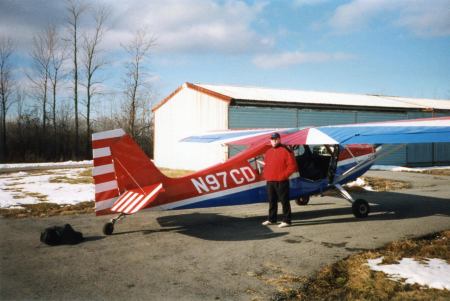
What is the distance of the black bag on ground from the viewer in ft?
21.6

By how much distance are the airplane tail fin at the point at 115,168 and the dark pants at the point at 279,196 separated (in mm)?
2491

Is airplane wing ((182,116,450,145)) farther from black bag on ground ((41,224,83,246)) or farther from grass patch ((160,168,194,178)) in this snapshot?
grass patch ((160,168,194,178))

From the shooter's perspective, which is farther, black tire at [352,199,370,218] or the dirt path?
black tire at [352,199,370,218]

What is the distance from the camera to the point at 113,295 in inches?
172

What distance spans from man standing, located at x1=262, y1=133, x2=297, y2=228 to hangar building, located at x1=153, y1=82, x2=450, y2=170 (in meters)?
12.1

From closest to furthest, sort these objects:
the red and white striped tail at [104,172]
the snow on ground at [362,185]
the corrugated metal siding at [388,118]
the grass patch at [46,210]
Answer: the red and white striped tail at [104,172] → the grass patch at [46,210] → the snow on ground at [362,185] → the corrugated metal siding at [388,118]

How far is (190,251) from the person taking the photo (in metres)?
6.22

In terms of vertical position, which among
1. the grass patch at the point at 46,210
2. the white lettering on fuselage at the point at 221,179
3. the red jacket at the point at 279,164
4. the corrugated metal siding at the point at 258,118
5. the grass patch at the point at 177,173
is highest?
the corrugated metal siding at the point at 258,118

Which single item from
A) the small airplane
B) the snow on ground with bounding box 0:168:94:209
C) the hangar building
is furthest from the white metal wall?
the small airplane

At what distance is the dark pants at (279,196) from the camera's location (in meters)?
7.98

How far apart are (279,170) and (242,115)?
13.2 meters

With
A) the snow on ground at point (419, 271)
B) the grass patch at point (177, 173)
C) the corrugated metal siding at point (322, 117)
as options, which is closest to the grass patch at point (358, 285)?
the snow on ground at point (419, 271)

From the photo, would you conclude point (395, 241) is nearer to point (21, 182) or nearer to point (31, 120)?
point (21, 182)

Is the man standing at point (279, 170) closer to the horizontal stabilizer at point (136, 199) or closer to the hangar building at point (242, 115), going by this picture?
the horizontal stabilizer at point (136, 199)
